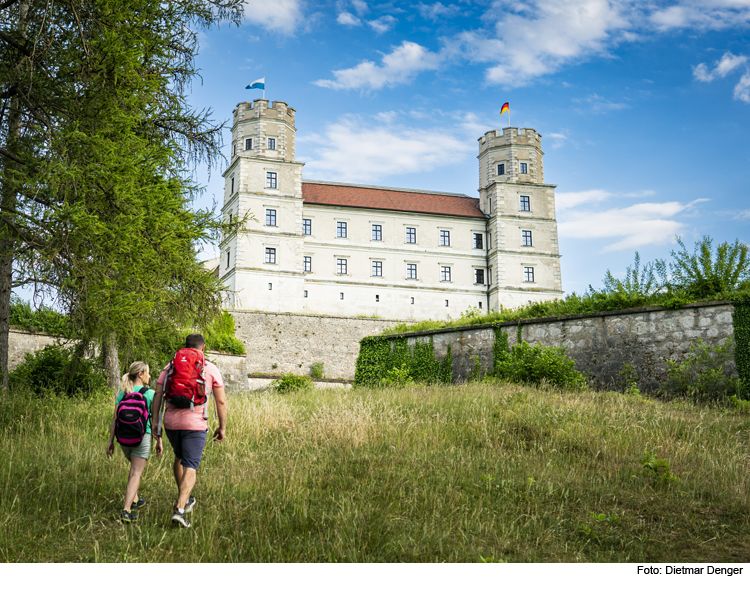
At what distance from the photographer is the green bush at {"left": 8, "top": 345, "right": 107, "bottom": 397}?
35.3 feet

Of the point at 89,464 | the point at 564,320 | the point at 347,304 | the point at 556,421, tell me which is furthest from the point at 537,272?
the point at 89,464

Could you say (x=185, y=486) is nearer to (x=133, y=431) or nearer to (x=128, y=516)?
(x=128, y=516)

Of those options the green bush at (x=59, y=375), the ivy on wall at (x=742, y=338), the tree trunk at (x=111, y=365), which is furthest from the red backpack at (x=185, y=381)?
the ivy on wall at (x=742, y=338)

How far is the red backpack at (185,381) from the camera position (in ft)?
16.3

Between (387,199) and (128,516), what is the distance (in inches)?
1772

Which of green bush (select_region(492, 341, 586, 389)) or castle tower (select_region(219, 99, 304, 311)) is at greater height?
castle tower (select_region(219, 99, 304, 311))

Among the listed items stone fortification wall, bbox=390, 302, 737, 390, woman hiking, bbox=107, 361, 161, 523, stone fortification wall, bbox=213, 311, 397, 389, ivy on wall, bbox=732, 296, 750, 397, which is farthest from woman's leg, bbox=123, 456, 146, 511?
stone fortification wall, bbox=213, 311, 397, 389

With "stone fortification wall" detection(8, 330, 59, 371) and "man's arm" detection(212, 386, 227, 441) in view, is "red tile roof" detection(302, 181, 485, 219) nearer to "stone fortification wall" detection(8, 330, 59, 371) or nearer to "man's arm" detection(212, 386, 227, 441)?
"stone fortification wall" detection(8, 330, 59, 371)

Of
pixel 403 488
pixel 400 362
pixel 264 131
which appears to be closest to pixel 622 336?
pixel 400 362

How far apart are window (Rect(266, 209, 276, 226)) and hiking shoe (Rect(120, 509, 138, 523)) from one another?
38355mm

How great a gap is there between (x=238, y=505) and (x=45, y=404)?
18.8 ft

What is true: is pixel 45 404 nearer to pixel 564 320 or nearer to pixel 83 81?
pixel 83 81

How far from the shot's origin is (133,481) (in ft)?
16.7

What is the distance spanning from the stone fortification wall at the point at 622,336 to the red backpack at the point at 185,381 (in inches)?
401
